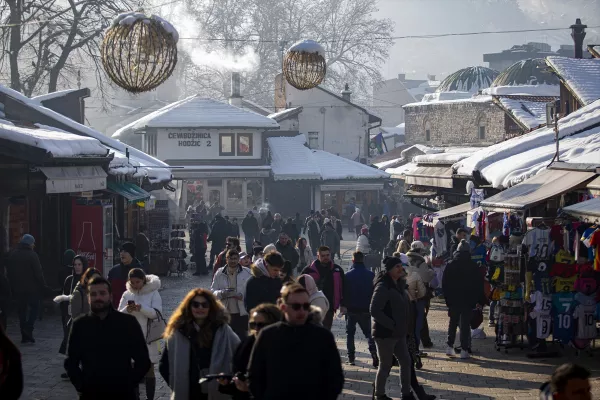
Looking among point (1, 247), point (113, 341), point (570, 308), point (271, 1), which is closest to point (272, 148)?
point (271, 1)

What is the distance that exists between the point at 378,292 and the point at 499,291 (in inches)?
176

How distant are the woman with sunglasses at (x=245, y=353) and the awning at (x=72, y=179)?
1010cm

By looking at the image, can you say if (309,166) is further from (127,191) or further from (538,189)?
(538,189)

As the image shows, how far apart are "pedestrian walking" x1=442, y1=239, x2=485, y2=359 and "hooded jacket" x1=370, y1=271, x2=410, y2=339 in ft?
10.0

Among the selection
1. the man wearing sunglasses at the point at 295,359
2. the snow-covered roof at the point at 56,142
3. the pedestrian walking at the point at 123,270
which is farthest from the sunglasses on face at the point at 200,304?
the snow-covered roof at the point at 56,142

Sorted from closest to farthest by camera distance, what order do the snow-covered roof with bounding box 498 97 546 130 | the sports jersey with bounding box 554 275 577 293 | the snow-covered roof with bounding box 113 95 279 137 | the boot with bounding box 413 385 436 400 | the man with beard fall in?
the man with beard → the boot with bounding box 413 385 436 400 → the sports jersey with bounding box 554 275 577 293 → the snow-covered roof with bounding box 498 97 546 130 → the snow-covered roof with bounding box 113 95 279 137

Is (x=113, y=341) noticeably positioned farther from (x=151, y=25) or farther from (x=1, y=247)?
(x=1, y=247)

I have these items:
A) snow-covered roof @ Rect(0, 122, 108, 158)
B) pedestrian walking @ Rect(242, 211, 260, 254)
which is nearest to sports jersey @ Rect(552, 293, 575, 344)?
snow-covered roof @ Rect(0, 122, 108, 158)

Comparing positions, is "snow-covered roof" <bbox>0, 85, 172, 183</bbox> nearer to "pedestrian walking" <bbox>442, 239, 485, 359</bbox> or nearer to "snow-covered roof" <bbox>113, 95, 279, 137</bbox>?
"pedestrian walking" <bbox>442, 239, 485, 359</bbox>

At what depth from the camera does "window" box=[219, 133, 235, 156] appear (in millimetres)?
49156

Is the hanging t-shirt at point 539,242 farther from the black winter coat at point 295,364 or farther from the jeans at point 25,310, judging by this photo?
the black winter coat at point 295,364

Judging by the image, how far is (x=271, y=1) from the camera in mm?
75250

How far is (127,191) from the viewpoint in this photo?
22.0 metres

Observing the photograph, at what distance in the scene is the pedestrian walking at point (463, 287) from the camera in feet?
45.1
